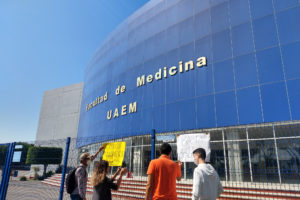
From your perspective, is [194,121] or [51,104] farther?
[51,104]

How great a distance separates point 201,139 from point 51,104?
4402cm

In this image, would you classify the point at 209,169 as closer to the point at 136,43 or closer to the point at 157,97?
the point at 157,97

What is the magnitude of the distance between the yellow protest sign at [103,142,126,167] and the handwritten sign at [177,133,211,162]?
153 centimetres

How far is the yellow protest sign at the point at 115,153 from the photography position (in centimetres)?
A: 540

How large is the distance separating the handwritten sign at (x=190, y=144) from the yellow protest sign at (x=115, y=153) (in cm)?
153

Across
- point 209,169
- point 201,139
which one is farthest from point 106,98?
point 209,169

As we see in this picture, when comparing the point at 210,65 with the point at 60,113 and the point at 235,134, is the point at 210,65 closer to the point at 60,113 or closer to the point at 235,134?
the point at 235,134

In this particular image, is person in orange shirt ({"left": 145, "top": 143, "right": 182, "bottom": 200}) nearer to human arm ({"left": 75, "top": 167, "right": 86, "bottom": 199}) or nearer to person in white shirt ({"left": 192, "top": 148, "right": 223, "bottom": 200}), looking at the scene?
person in white shirt ({"left": 192, "top": 148, "right": 223, "bottom": 200})

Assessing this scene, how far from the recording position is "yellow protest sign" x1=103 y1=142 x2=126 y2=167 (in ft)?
17.7

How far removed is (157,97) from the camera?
62.4 feet

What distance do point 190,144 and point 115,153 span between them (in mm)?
2024

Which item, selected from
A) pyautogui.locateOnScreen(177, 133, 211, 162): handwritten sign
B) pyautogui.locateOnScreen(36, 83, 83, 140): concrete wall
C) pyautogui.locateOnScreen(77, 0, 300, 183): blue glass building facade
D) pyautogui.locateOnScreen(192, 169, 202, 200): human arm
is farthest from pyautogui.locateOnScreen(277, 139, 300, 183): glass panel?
pyautogui.locateOnScreen(36, 83, 83, 140): concrete wall

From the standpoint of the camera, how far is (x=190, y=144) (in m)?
5.37

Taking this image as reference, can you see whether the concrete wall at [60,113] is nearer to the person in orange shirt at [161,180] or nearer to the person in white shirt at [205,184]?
the person in orange shirt at [161,180]
